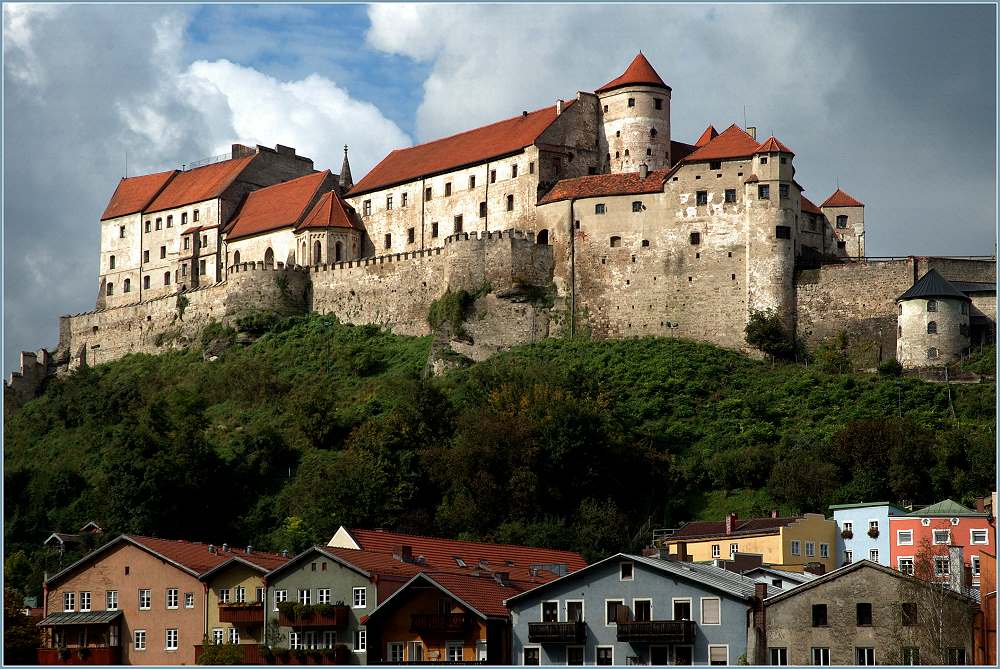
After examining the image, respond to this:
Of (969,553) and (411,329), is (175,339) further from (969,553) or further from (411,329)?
(969,553)

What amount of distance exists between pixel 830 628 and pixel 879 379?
34735mm

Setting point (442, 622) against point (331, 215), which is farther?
point (331, 215)

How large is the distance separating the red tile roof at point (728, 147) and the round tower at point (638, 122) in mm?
3628

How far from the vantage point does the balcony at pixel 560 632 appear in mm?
52094

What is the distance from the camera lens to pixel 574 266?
3570 inches

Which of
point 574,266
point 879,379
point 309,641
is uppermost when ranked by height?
point 574,266

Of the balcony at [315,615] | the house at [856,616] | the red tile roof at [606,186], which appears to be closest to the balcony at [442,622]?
the balcony at [315,615]

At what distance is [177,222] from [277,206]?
704 cm

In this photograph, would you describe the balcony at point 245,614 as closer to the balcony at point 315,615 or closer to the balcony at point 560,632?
the balcony at point 315,615

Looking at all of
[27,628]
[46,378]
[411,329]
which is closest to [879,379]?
[411,329]

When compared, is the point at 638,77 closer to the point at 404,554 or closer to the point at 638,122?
the point at 638,122

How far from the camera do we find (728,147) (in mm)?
88625

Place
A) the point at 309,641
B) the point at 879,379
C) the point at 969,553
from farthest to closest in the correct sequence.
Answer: the point at 879,379
the point at 969,553
the point at 309,641

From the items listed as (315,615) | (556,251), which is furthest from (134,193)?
(315,615)
